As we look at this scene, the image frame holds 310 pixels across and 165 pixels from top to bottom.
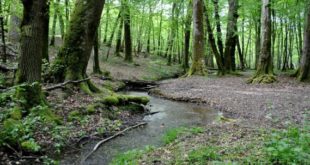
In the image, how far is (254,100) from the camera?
43.2ft

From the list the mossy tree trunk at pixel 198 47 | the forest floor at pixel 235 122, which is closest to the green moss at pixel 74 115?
the forest floor at pixel 235 122

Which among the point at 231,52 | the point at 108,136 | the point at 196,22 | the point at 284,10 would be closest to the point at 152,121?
the point at 108,136

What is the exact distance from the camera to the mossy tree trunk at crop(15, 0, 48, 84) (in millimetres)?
8406

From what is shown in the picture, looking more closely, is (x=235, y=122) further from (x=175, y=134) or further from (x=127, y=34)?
(x=127, y=34)

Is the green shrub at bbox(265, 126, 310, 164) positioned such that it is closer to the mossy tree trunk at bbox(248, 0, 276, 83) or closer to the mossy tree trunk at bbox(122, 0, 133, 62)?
the mossy tree trunk at bbox(248, 0, 276, 83)

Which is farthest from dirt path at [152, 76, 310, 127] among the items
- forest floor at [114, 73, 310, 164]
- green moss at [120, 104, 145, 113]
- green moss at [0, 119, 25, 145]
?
green moss at [0, 119, 25, 145]

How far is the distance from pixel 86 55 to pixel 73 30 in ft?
3.45

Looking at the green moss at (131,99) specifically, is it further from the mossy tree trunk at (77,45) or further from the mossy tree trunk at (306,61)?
the mossy tree trunk at (306,61)

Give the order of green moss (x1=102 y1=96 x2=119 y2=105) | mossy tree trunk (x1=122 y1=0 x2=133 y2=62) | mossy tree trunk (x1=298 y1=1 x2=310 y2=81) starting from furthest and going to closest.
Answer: mossy tree trunk (x1=122 y1=0 x2=133 y2=62) → mossy tree trunk (x1=298 y1=1 x2=310 y2=81) → green moss (x1=102 y1=96 x2=119 y2=105)

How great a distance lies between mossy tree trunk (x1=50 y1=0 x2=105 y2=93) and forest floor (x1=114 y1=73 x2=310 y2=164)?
5215 mm

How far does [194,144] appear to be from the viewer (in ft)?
22.9

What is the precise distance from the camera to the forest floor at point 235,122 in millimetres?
5715

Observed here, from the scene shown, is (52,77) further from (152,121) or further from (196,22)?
(196,22)

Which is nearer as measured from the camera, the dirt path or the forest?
the forest
